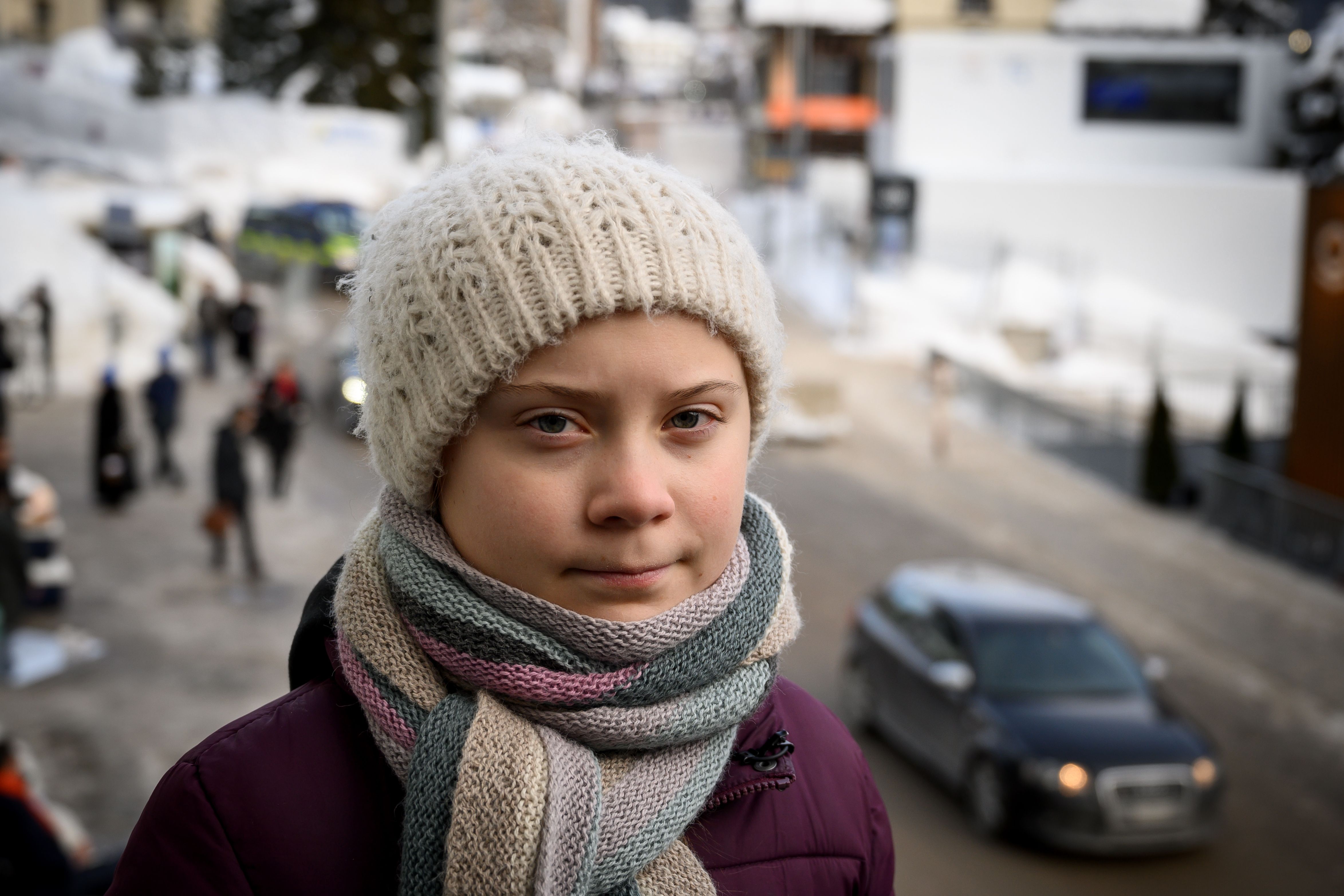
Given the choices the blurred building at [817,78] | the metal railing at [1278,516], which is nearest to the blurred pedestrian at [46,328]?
the metal railing at [1278,516]

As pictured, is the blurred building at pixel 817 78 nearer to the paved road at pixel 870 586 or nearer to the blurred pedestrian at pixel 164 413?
the paved road at pixel 870 586

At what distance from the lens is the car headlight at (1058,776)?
357 inches

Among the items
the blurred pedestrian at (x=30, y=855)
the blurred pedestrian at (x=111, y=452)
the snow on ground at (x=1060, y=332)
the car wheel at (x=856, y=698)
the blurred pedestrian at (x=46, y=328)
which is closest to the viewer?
the blurred pedestrian at (x=30, y=855)

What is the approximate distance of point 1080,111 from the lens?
40531 millimetres

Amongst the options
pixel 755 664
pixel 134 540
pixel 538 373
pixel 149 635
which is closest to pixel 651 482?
pixel 538 373

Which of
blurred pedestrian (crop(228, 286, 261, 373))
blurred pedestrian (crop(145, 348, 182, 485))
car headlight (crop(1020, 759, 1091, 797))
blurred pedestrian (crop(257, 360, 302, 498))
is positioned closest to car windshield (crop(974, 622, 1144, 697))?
car headlight (crop(1020, 759, 1091, 797))

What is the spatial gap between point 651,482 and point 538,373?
0.75 feet

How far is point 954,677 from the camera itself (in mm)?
9875

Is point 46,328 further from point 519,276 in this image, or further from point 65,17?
point 65,17

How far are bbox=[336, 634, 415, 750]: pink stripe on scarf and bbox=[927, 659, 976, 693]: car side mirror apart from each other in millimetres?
8321

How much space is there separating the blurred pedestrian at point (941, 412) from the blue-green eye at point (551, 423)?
20.1 m

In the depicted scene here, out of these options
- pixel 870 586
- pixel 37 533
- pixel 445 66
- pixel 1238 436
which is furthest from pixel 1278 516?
pixel 37 533

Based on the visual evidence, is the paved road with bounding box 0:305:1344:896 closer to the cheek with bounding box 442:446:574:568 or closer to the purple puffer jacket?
the purple puffer jacket

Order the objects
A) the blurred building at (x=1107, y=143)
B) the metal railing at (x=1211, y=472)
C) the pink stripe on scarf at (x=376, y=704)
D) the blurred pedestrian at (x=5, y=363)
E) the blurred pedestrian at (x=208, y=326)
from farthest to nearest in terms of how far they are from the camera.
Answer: the blurred building at (x=1107, y=143) → the blurred pedestrian at (x=208, y=326) → the blurred pedestrian at (x=5, y=363) → the metal railing at (x=1211, y=472) → the pink stripe on scarf at (x=376, y=704)
